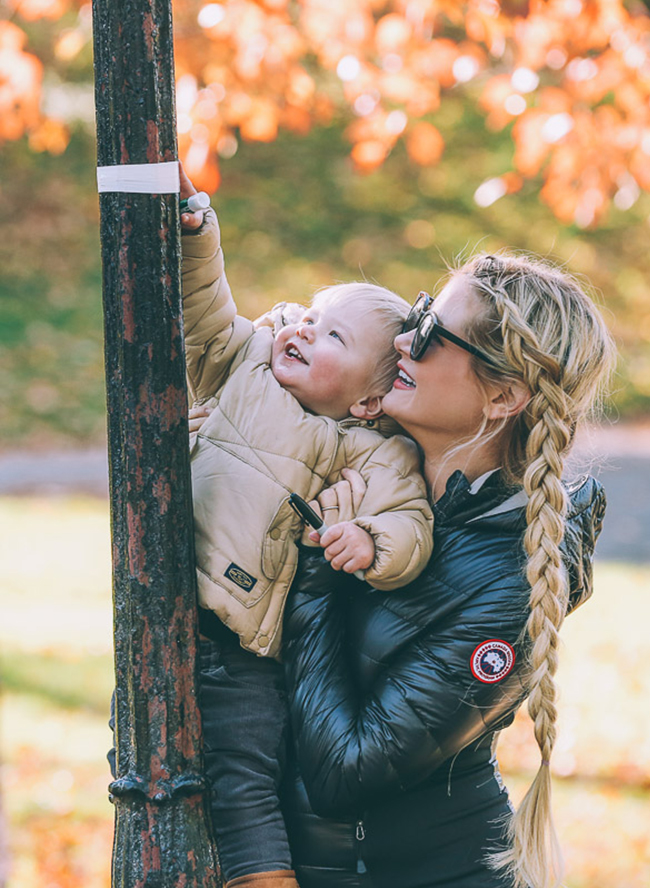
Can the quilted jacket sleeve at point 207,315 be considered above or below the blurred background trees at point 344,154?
below

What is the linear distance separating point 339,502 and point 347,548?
0.12 meters

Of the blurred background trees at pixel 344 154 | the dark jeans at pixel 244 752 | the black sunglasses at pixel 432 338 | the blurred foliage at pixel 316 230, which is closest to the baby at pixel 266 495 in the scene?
the dark jeans at pixel 244 752

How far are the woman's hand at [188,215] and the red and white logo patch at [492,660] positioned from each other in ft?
2.76

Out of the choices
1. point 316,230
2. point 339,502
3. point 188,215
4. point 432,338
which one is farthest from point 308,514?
point 316,230

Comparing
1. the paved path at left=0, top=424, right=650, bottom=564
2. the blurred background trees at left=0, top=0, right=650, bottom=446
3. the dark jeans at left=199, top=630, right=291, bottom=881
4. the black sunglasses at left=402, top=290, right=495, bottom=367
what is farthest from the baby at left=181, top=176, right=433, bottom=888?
the paved path at left=0, top=424, right=650, bottom=564

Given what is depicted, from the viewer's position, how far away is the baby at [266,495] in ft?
5.84

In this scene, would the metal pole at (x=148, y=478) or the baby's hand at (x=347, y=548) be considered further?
the baby's hand at (x=347, y=548)

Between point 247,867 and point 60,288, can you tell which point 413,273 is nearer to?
point 60,288

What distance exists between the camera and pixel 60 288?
543 inches

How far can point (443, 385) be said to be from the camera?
1.87 metres

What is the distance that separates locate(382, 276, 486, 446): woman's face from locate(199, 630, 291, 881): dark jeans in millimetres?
499

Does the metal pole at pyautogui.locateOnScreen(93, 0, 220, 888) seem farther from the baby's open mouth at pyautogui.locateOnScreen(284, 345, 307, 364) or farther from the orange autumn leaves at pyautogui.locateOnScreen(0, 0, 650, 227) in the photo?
the orange autumn leaves at pyautogui.locateOnScreen(0, 0, 650, 227)

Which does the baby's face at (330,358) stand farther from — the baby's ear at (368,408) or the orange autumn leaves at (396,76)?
the orange autumn leaves at (396,76)

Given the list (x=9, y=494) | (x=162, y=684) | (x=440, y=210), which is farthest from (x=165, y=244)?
(x=440, y=210)
